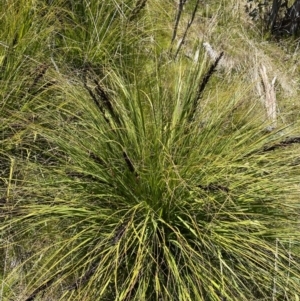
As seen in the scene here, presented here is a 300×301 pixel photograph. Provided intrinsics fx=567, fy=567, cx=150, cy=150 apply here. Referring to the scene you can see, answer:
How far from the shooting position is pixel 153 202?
7.57ft

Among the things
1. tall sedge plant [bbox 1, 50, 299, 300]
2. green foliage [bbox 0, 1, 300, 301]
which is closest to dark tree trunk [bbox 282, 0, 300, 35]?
green foliage [bbox 0, 1, 300, 301]

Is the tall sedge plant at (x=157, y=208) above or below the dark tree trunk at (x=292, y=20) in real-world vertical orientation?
below

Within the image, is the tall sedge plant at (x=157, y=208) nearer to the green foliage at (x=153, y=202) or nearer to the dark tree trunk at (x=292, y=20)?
the green foliage at (x=153, y=202)

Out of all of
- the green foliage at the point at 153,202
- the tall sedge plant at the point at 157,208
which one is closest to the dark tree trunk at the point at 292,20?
the green foliage at the point at 153,202

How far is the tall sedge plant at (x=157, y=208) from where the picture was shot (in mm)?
2180

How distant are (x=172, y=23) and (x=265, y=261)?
2.18 meters

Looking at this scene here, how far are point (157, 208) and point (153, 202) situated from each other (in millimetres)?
30

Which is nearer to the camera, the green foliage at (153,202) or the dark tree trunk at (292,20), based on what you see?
the green foliage at (153,202)

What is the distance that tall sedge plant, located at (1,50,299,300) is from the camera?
2.18 m

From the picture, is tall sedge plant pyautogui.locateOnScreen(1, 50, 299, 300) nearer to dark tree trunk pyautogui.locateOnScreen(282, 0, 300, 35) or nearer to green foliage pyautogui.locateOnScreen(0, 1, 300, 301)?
green foliage pyautogui.locateOnScreen(0, 1, 300, 301)

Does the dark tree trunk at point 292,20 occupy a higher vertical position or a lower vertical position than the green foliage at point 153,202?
higher

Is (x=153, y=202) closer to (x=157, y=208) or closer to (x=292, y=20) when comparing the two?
(x=157, y=208)

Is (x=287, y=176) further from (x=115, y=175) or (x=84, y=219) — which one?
(x=84, y=219)

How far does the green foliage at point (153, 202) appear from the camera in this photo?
2184 mm
